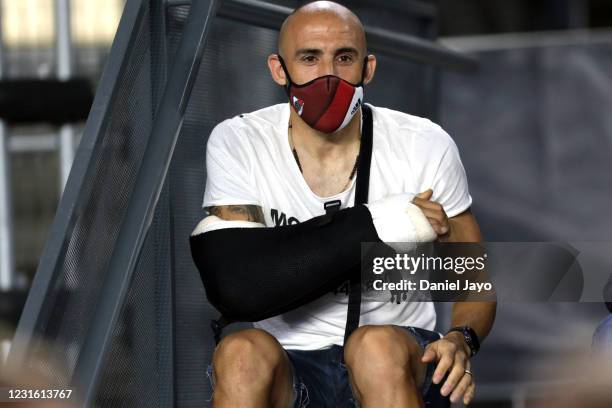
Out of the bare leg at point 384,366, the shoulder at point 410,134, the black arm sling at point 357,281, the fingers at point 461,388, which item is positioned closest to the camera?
the bare leg at point 384,366

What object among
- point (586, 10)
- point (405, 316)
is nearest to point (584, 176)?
point (405, 316)

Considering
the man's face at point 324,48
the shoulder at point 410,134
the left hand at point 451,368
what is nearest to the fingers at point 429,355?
the left hand at point 451,368

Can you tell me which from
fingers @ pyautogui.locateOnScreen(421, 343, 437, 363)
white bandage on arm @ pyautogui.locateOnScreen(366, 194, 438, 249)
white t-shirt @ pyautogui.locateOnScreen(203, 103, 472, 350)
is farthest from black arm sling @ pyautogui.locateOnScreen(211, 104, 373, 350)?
fingers @ pyautogui.locateOnScreen(421, 343, 437, 363)

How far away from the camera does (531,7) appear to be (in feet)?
30.9

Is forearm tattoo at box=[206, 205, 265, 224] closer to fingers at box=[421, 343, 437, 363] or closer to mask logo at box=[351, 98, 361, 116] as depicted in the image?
mask logo at box=[351, 98, 361, 116]

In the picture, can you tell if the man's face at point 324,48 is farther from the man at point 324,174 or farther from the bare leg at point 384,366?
the bare leg at point 384,366

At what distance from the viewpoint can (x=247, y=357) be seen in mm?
2670

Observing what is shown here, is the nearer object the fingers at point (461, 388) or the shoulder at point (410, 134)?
the fingers at point (461, 388)

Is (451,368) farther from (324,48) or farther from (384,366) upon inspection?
(324,48)

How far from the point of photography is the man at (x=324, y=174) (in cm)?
299

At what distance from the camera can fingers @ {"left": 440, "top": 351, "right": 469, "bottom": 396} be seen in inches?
107

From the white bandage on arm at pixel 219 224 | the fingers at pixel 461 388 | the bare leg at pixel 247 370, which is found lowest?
the fingers at pixel 461 388

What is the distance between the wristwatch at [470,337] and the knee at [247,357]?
0.43 meters

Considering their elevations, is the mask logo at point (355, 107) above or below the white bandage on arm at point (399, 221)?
above
